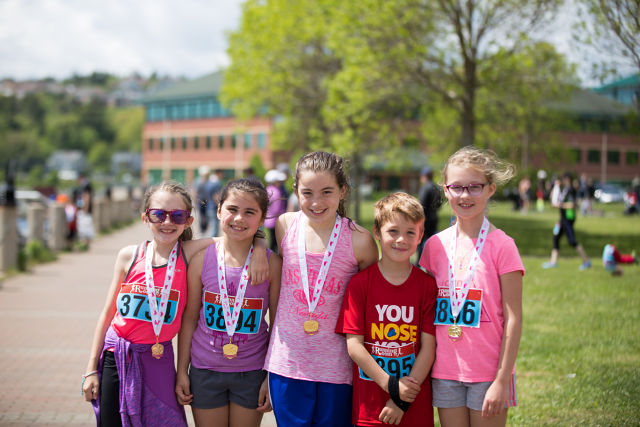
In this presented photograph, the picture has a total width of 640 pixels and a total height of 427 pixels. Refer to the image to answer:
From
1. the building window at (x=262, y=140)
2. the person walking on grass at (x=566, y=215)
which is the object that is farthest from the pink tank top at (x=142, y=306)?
the building window at (x=262, y=140)

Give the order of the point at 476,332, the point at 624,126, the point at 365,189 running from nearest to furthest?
the point at 476,332 → the point at 624,126 → the point at 365,189

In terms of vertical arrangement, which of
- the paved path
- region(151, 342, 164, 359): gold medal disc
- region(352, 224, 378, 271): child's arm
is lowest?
the paved path

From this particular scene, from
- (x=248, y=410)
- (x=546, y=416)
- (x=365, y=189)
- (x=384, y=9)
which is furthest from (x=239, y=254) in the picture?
(x=365, y=189)

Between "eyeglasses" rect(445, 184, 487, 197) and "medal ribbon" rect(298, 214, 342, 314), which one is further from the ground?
"eyeglasses" rect(445, 184, 487, 197)

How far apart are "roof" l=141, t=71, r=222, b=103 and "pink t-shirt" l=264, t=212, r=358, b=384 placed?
6569 cm

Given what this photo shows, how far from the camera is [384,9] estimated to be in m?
18.9

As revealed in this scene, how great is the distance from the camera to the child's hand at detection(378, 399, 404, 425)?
120 inches

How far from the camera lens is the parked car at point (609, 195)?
49.0 m

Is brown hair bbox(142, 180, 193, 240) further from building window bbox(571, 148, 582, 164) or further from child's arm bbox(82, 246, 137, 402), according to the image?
building window bbox(571, 148, 582, 164)

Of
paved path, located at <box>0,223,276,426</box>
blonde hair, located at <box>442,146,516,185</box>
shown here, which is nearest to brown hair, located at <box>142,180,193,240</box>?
blonde hair, located at <box>442,146,516,185</box>

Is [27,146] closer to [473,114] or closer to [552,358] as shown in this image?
[473,114]

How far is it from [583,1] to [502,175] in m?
12.9

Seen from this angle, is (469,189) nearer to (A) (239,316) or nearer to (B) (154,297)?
(A) (239,316)

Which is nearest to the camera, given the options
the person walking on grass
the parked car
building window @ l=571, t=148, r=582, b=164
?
the person walking on grass
